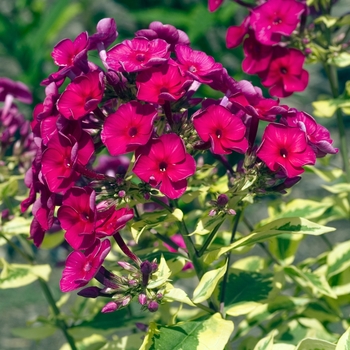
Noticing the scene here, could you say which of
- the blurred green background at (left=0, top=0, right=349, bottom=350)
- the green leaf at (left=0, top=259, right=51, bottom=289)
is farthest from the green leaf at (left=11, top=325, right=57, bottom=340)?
the blurred green background at (left=0, top=0, right=349, bottom=350)

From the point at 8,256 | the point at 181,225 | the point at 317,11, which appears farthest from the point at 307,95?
the point at 181,225

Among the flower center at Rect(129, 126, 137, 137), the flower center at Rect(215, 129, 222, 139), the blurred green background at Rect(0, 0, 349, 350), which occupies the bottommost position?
the blurred green background at Rect(0, 0, 349, 350)

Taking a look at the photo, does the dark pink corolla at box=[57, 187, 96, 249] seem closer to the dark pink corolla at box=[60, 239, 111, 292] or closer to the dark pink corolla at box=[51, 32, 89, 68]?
the dark pink corolla at box=[60, 239, 111, 292]

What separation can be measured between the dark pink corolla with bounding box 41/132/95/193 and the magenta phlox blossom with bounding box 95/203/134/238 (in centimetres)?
8

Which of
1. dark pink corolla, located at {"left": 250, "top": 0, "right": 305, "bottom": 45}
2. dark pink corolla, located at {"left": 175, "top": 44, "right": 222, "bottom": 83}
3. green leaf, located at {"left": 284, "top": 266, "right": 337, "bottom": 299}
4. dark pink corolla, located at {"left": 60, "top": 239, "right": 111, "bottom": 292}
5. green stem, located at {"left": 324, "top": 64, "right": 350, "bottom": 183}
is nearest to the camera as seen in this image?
dark pink corolla, located at {"left": 60, "top": 239, "right": 111, "bottom": 292}

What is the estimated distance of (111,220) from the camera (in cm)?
123

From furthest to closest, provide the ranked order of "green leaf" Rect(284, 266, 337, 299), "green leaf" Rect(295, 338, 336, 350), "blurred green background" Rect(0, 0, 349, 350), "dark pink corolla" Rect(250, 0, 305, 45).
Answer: "blurred green background" Rect(0, 0, 349, 350) < "green leaf" Rect(284, 266, 337, 299) < "dark pink corolla" Rect(250, 0, 305, 45) < "green leaf" Rect(295, 338, 336, 350)

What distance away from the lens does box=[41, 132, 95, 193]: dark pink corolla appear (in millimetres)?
1222

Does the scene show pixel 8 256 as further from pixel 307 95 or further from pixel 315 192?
pixel 307 95

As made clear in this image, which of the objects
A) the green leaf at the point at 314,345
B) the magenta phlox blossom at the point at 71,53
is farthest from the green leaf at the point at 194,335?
the magenta phlox blossom at the point at 71,53

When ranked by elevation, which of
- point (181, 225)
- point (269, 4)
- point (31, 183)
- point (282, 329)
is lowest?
point (282, 329)

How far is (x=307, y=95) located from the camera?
501 centimetres

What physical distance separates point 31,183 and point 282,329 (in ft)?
3.24

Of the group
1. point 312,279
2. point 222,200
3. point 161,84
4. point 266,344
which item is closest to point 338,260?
point 312,279
